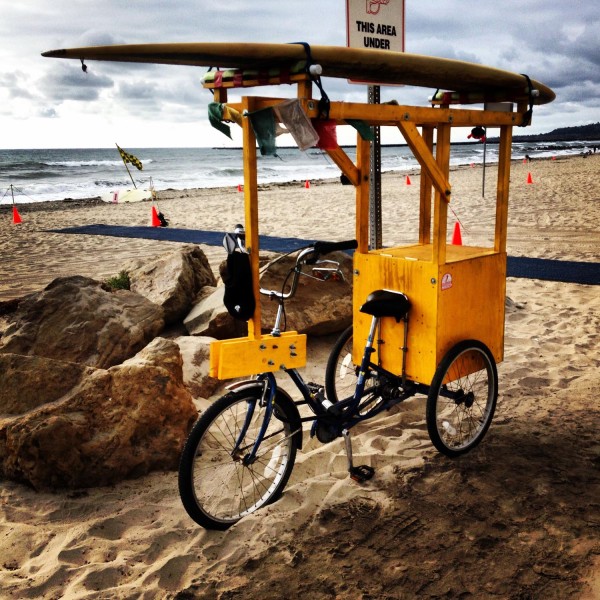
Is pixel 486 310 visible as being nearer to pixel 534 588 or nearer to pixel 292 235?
pixel 534 588

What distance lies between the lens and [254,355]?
3.16 metres

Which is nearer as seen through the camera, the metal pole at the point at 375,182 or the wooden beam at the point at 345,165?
the wooden beam at the point at 345,165

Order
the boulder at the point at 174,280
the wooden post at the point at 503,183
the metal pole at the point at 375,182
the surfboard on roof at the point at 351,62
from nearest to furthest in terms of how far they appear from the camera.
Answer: the surfboard on roof at the point at 351,62 → the wooden post at the point at 503,183 → the metal pole at the point at 375,182 → the boulder at the point at 174,280

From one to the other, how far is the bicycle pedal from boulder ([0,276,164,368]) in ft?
7.50

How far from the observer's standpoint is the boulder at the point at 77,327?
4.78m

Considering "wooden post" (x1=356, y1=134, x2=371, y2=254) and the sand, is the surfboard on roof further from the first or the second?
the sand

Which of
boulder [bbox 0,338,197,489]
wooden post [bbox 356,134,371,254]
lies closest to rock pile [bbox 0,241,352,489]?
boulder [bbox 0,338,197,489]

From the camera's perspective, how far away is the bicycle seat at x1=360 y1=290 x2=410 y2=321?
3.70m

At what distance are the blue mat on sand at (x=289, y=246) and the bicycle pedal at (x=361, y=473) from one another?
5269mm

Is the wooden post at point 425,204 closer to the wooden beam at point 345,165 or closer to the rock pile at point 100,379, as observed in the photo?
the wooden beam at point 345,165

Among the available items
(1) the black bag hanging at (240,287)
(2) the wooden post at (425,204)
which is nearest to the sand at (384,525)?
(1) the black bag hanging at (240,287)

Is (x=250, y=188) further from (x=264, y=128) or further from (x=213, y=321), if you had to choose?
(x=213, y=321)

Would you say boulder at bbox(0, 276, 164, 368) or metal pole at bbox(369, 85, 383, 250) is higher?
metal pole at bbox(369, 85, 383, 250)

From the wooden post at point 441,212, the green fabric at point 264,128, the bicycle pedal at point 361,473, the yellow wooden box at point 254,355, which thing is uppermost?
the green fabric at point 264,128
